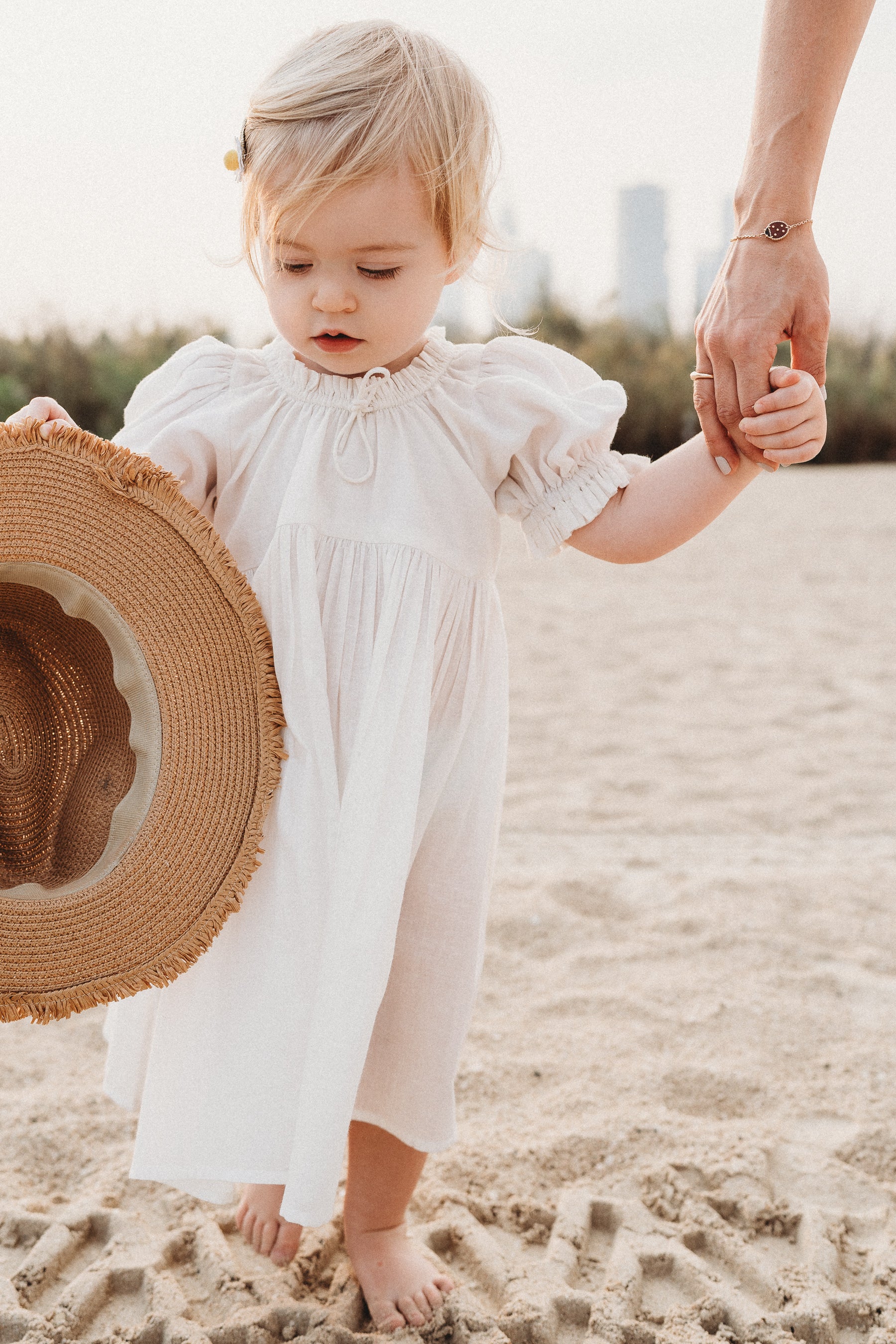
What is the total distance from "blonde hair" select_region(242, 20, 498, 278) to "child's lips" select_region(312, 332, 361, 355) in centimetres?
12

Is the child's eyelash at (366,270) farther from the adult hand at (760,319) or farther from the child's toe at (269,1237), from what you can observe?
the child's toe at (269,1237)

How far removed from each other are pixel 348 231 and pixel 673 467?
1.57 ft

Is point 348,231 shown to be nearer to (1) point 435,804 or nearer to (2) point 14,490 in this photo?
(2) point 14,490

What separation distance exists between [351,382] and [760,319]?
0.49m

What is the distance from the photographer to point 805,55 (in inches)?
54.2

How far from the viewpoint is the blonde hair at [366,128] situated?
129 centimetres

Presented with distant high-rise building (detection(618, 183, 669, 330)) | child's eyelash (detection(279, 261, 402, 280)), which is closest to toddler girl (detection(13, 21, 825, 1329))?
child's eyelash (detection(279, 261, 402, 280))

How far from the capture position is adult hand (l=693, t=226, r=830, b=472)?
1366mm

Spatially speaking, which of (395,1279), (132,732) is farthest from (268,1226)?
(132,732)

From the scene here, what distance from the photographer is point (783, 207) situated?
1.38 m

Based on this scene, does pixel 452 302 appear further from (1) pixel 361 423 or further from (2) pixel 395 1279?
(2) pixel 395 1279

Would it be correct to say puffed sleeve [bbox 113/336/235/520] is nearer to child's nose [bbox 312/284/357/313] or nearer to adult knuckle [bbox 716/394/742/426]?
child's nose [bbox 312/284/357/313]

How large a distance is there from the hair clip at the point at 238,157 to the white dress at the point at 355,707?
0.21 meters

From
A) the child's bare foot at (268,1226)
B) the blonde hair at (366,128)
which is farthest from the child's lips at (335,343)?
the child's bare foot at (268,1226)
